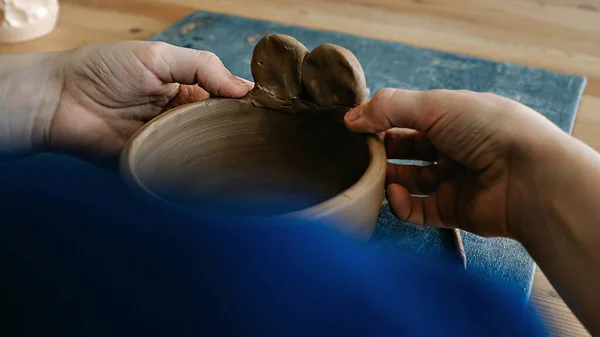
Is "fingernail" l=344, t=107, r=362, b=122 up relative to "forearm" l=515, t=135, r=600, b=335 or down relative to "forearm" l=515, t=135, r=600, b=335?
up

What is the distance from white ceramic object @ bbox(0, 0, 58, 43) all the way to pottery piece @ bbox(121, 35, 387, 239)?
1070 millimetres

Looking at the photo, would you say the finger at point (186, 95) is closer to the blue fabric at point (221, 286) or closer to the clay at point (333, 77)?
the clay at point (333, 77)

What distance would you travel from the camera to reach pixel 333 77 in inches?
30.1

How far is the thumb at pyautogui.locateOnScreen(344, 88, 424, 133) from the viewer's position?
746 mm

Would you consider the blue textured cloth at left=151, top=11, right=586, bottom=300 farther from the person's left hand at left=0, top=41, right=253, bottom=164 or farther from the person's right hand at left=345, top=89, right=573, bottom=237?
the person's left hand at left=0, top=41, right=253, bottom=164

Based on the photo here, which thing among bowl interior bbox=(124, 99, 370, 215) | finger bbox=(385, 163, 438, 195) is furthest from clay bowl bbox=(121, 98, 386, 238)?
finger bbox=(385, 163, 438, 195)

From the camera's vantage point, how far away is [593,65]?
5.19ft

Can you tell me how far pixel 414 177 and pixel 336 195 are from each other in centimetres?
26

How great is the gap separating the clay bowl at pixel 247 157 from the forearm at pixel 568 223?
0.58 feet

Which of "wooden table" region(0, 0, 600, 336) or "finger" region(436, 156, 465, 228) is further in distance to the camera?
"wooden table" region(0, 0, 600, 336)

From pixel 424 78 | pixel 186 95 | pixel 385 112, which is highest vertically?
pixel 385 112

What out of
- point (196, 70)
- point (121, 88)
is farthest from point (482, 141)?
point (121, 88)

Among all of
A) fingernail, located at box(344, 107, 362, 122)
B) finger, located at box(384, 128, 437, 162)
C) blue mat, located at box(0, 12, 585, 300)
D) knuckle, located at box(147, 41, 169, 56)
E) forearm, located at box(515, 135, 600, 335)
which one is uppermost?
knuckle, located at box(147, 41, 169, 56)

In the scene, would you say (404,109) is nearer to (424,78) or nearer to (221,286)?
(221,286)
